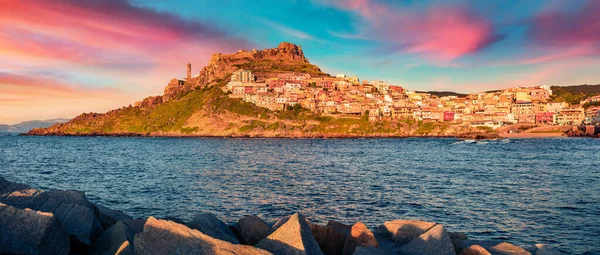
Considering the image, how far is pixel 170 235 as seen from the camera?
286 inches

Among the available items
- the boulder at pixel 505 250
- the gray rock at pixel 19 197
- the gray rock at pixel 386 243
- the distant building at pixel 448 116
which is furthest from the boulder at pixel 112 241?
the distant building at pixel 448 116

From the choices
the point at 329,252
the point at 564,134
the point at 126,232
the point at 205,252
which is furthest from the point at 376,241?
the point at 564,134

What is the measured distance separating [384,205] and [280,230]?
16.2 metres

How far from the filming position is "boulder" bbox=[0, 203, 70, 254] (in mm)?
7340

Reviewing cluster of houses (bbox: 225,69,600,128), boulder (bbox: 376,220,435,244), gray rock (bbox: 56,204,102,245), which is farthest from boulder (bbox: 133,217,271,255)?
cluster of houses (bbox: 225,69,600,128)

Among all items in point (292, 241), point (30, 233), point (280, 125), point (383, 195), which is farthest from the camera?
point (280, 125)

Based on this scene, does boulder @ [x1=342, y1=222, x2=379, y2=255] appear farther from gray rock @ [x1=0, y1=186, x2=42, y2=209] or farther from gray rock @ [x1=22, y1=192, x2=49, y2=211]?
gray rock @ [x1=0, y1=186, x2=42, y2=209]

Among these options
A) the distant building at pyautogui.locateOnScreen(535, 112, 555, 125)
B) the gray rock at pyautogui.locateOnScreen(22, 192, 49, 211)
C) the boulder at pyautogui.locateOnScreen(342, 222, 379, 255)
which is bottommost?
the boulder at pyautogui.locateOnScreen(342, 222, 379, 255)

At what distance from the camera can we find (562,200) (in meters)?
25.3

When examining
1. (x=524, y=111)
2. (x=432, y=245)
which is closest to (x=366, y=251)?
(x=432, y=245)

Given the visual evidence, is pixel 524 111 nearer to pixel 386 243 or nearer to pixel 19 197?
pixel 386 243

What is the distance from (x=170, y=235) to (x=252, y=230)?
4.96 m

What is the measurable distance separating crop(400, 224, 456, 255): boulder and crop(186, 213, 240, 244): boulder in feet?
13.8

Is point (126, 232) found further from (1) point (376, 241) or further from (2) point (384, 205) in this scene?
(2) point (384, 205)
